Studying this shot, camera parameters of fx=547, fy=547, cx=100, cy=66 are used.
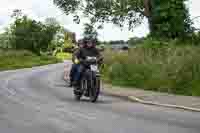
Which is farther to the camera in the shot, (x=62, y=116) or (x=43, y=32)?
(x=43, y=32)

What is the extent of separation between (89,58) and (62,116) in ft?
11.8

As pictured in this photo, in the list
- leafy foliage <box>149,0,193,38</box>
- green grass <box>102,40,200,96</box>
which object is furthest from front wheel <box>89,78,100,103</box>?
leafy foliage <box>149,0,193,38</box>

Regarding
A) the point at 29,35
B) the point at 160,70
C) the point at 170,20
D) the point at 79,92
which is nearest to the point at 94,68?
the point at 79,92

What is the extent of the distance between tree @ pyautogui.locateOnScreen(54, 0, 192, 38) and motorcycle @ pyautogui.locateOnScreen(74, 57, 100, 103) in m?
22.3

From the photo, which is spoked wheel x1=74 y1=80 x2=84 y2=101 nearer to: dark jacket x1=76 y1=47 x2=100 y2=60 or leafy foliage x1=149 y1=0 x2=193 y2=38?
dark jacket x1=76 y1=47 x2=100 y2=60

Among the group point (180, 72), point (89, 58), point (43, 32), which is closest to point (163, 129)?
point (89, 58)

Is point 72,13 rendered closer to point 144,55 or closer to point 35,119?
point 144,55

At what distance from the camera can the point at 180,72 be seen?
18.7 meters

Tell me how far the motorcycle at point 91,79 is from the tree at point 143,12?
22.3 metres

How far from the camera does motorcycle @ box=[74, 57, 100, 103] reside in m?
15.0

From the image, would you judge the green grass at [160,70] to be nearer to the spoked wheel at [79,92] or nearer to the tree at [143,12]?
the spoked wheel at [79,92]

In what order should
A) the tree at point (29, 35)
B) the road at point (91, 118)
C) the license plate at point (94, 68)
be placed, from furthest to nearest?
the tree at point (29, 35)
the license plate at point (94, 68)
the road at point (91, 118)

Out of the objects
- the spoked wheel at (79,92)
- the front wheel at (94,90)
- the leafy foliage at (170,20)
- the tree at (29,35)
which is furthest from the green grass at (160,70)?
the tree at (29,35)

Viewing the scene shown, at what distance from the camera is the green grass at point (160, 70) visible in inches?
712
